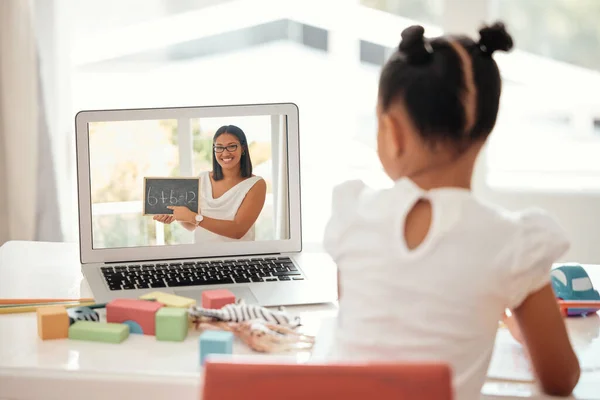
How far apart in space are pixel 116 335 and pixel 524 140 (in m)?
2.26

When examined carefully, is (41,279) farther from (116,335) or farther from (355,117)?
(355,117)

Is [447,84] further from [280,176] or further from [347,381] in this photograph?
[280,176]

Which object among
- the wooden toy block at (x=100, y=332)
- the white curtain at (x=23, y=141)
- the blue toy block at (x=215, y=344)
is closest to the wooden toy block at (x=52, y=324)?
the wooden toy block at (x=100, y=332)

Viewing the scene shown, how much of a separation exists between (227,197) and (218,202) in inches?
0.7

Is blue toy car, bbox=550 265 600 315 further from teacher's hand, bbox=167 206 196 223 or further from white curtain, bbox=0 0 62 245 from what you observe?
white curtain, bbox=0 0 62 245

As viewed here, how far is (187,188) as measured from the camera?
5.33 ft

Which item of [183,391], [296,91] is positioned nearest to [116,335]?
[183,391]

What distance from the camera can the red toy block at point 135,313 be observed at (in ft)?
4.33

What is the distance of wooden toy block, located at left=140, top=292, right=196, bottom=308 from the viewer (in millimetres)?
1346

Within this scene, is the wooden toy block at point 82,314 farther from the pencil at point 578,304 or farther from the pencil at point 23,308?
the pencil at point 578,304

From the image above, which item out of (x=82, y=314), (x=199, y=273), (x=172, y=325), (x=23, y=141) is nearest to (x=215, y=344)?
(x=172, y=325)

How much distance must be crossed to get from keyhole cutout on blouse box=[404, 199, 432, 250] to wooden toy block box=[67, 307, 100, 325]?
53cm

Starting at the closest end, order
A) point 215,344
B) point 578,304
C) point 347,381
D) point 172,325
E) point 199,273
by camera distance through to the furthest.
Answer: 1. point 347,381
2. point 215,344
3. point 172,325
4. point 578,304
5. point 199,273

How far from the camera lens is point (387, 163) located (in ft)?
3.75
